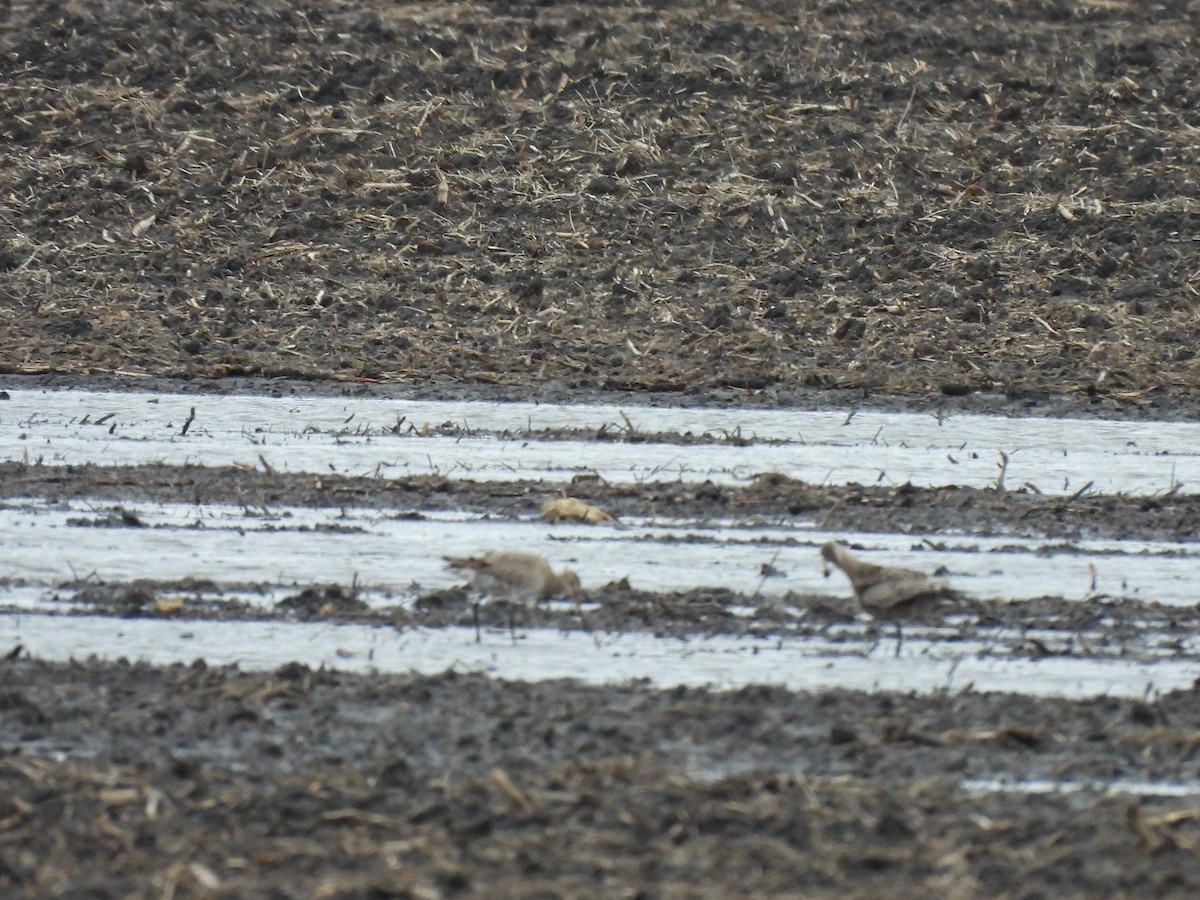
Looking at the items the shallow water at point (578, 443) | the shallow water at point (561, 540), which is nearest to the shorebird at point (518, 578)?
the shallow water at point (561, 540)

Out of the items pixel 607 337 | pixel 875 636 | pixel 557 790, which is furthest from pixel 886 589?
pixel 607 337

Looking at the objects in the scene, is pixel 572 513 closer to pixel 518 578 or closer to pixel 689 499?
pixel 689 499

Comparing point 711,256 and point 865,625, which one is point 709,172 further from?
point 865,625

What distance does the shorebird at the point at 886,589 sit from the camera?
5758 mm

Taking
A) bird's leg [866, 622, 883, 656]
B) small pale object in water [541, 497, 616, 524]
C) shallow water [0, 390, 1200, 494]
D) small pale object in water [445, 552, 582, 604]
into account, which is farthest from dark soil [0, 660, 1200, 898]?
shallow water [0, 390, 1200, 494]

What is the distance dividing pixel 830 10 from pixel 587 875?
13818 millimetres

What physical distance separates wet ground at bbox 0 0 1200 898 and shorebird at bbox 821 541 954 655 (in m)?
0.12

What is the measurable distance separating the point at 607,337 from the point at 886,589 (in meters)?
5.78

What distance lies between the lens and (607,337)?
11359 millimetres

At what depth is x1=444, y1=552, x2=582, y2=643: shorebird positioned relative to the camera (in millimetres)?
5934

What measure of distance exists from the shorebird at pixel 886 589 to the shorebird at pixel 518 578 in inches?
36.6

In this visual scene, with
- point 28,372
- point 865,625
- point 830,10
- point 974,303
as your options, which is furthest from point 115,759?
point 830,10

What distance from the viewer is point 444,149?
1412cm

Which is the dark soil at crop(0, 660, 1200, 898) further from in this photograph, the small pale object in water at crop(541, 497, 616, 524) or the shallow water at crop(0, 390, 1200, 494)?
the shallow water at crop(0, 390, 1200, 494)
